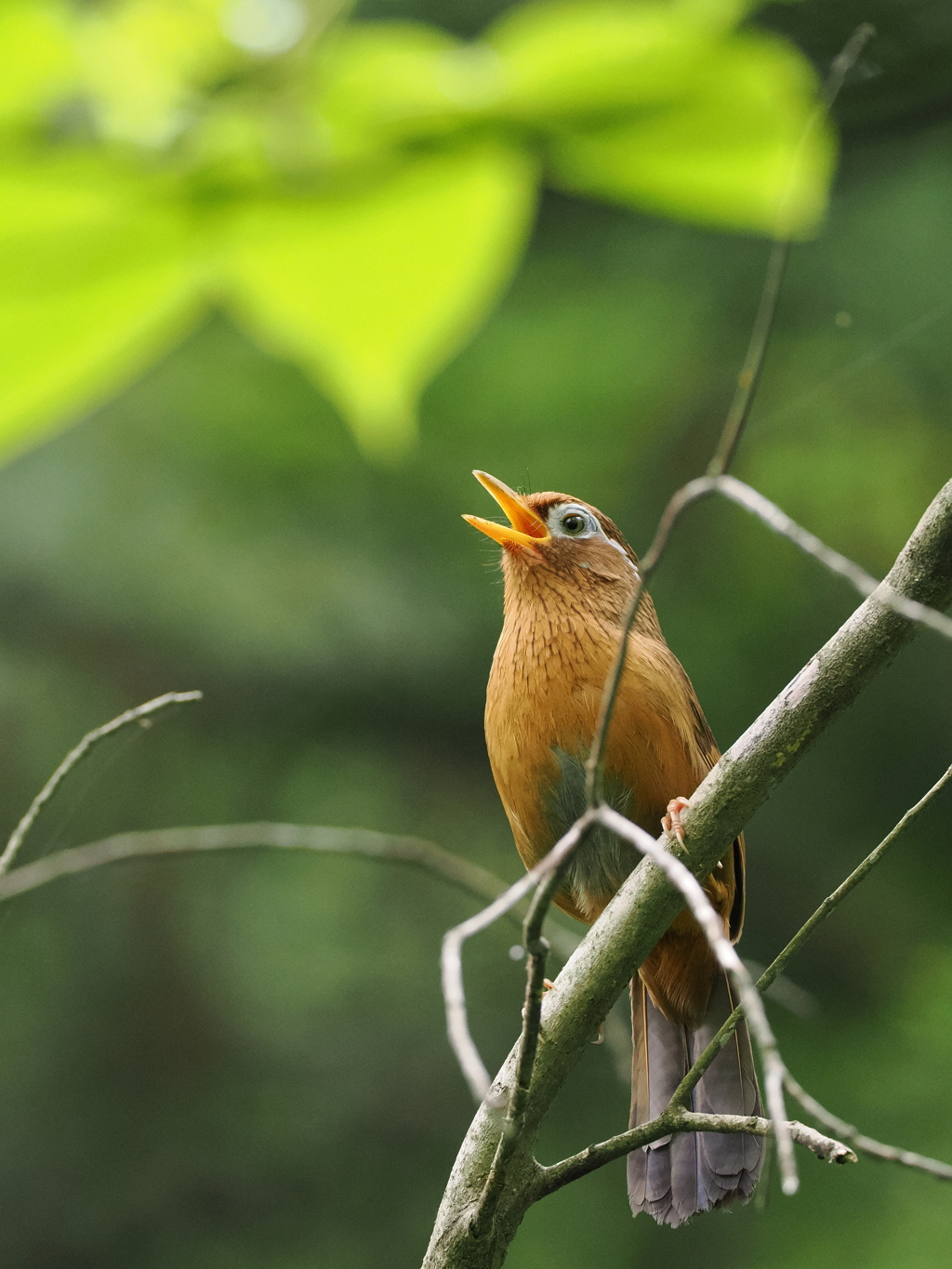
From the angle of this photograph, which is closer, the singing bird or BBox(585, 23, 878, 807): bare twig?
BBox(585, 23, 878, 807): bare twig

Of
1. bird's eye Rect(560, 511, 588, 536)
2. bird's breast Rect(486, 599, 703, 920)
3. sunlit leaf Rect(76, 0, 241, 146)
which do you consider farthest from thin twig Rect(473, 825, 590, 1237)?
bird's eye Rect(560, 511, 588, 536)

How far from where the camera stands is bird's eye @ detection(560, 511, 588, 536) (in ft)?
7.66

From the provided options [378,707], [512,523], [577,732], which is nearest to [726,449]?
[577,732]

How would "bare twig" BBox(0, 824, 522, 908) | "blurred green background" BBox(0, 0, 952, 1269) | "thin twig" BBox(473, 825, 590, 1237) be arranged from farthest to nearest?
1. "blurred green background" BBox(0, 0, 952, 1269)
2. "bare twig" BBox(0, 824, 522, 908)
3. "thin twig" BBox(473, 825, 590, 1237)

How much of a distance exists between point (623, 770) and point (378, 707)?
2239 millimetres

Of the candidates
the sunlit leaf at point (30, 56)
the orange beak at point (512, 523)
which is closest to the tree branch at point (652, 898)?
the orange beak at point (512, 523)

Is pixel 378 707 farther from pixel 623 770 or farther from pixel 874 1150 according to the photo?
pixel 874 1150

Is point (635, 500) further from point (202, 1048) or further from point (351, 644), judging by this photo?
point (202, 1048)

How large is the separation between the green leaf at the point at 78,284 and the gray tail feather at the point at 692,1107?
5.26 feet

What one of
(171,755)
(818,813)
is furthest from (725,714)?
(171,755)

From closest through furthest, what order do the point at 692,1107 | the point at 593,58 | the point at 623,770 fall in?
1. the point at 593,58
2. the point at 623,770
3. the point at 692,1107

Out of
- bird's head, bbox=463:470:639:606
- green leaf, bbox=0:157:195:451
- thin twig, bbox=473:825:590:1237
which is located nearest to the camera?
green leaf, bbox=0:157:195:451

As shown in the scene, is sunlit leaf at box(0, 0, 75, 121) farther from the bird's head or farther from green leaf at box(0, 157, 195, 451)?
the bird's head

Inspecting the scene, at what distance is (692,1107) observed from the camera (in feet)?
7.29
